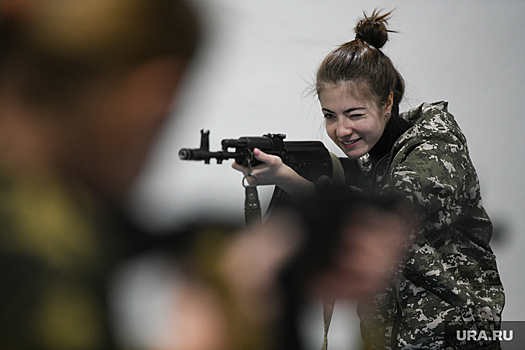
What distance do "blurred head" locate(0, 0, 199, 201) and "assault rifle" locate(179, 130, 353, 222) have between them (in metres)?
0.13

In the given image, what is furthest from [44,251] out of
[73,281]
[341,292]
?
[341,292]

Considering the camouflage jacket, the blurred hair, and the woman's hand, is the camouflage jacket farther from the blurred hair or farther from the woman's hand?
the blurred hair

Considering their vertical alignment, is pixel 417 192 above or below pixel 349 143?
below

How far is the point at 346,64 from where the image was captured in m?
0.87

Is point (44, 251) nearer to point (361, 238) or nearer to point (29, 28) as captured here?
point (29, 28)

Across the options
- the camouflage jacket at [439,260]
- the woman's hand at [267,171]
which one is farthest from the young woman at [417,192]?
the woman's hand at [267,171]

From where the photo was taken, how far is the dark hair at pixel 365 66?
0.86 metres

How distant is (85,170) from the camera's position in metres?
0.20

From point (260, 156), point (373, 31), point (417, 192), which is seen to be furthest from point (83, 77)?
point (373, 31)

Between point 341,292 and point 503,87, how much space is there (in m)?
1.33

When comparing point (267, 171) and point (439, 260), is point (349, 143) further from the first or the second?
point (267, 171)

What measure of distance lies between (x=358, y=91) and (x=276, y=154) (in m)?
0.34

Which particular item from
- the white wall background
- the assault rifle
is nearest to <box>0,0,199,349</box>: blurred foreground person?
the assault rifle

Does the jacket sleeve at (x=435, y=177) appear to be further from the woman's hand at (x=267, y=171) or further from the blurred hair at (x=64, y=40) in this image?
the blurred hair at (x=64, y=40)
